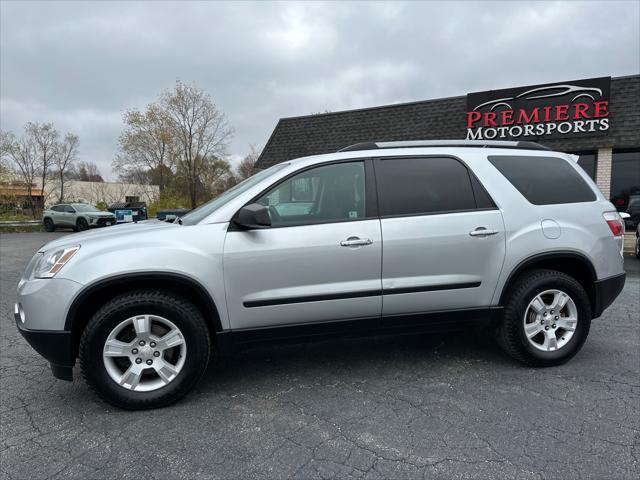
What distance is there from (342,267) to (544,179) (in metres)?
1.98

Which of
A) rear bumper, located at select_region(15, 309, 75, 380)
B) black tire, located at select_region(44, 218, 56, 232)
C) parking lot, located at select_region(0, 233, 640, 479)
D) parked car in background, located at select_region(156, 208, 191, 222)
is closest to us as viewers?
parking lot, located at select_region(0, 233, 640, 479)

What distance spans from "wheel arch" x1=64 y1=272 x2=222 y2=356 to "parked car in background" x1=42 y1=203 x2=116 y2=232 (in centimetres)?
1997

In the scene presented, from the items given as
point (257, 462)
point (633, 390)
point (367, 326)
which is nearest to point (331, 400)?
point (367, 326)

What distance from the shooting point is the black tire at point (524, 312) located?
327cm

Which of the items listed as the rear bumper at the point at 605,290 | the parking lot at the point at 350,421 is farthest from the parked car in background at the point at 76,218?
the rear bumper at the point at 605,290

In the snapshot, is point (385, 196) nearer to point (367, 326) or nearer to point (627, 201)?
point (367, 326)

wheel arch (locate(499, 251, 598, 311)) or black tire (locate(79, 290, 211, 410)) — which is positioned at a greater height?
wheel arch (locate(499, 251, 598, 311))

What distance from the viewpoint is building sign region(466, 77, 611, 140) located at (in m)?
10.9

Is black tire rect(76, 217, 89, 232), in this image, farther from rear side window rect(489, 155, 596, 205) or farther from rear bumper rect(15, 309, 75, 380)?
rear side window rect(489, 155, 596, 205)

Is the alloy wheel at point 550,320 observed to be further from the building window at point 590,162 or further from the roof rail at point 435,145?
the building window at point 590,162

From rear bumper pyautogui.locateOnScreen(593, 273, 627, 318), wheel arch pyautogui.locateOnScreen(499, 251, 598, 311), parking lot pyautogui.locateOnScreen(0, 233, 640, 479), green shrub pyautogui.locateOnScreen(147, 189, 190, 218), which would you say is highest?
green shrub pyautogui.locateOnScreen(147, 189, 190, 218)

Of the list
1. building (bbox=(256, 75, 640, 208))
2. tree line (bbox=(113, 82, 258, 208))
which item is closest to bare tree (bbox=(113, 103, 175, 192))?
tree line (bbox=(113, 82, 258, 208))

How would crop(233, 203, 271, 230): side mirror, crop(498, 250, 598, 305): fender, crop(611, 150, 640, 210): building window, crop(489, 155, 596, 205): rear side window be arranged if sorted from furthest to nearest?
1. crop(611, 150, 640, 210): building window
2. crop(489, 155, 596, 205): rear side window
3. crop(498, 250, 598, 305): fender
4. crop(233, 203, 271, 230): side mirror

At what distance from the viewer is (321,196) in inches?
124
